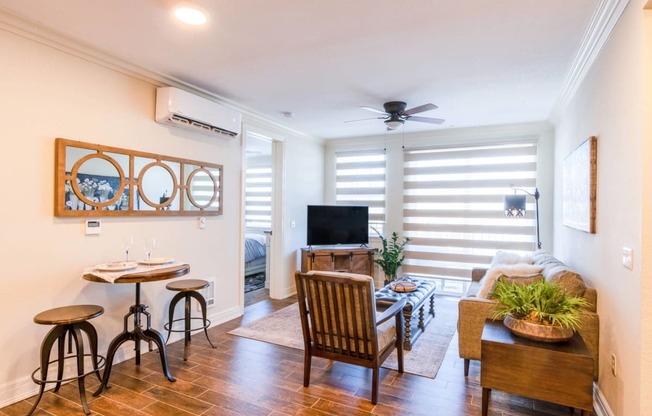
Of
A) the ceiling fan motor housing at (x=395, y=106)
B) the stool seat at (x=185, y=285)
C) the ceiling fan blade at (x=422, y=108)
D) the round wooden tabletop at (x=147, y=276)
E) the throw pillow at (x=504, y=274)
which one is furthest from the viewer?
the ceiling fan motor housing at (x=395, y=106)

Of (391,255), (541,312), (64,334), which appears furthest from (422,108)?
(64,334)

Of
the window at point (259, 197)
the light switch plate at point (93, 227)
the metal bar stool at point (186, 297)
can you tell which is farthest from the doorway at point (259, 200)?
the light switch plate at point (93, 227)

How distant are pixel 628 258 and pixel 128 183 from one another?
3.74 m

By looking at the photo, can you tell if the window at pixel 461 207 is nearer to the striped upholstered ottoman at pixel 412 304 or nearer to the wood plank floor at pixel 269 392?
the striped upholstered ottoman at pixel 412 304

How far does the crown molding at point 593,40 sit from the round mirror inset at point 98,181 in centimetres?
379

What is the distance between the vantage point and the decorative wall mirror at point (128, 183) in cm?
284

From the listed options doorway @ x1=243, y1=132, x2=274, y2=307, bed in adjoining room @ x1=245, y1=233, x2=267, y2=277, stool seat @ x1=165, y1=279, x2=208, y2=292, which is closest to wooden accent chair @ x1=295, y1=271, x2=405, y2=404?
stool seat @ x1=165, y1=279, x2=208, y2=292

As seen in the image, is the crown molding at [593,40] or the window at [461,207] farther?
the window at [461,207]

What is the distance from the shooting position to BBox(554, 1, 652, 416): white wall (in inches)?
72.9

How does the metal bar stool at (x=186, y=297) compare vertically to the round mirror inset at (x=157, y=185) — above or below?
below

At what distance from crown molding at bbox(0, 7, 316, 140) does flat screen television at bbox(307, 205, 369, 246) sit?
221 centimetres

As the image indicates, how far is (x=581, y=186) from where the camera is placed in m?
3.06

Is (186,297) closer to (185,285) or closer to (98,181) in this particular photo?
(185,285)

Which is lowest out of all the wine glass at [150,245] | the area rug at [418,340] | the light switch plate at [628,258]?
the area rug at [418,340]
